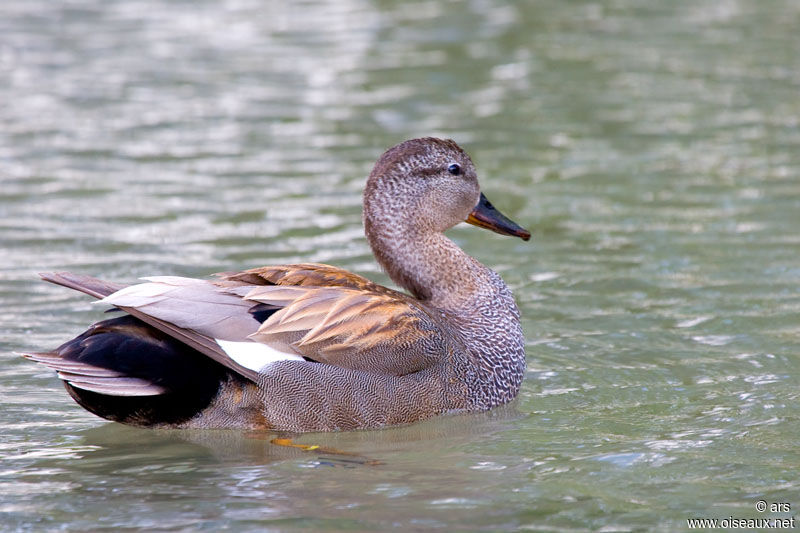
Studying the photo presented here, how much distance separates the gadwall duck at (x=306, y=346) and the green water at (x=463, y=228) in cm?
16

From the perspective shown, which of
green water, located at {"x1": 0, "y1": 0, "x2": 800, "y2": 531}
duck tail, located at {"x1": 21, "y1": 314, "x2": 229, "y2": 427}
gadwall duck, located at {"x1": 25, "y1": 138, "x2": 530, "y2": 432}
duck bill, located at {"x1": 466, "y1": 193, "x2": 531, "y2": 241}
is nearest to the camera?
green water, located at {"x1": 0, "y1": 0, "x2": 800, "y2": 531}

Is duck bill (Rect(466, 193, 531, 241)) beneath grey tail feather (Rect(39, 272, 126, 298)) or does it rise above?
beneath

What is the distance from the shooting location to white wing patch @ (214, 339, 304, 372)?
6477 mm

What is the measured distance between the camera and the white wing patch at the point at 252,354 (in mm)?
6477

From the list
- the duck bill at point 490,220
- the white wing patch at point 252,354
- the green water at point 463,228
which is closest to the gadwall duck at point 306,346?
the white wing patch at point 252,354

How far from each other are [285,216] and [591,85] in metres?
4.99

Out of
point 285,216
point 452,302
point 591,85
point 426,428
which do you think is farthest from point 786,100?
point 426,428

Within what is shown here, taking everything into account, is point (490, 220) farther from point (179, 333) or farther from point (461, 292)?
point (179, 333)

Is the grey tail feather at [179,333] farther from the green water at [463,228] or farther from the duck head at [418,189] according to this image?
the duck head at [418,189]

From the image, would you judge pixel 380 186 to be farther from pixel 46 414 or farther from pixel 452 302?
pixel 46 414

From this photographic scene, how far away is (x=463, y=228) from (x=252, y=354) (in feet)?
14.1

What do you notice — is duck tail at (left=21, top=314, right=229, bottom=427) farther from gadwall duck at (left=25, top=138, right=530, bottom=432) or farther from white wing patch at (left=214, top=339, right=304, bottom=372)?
white wing patch at (left=214, top=339, right=304, bottom=372)

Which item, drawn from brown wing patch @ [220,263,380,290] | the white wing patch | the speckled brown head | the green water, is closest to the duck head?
the speckled brown head

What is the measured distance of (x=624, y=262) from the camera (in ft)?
31.4
